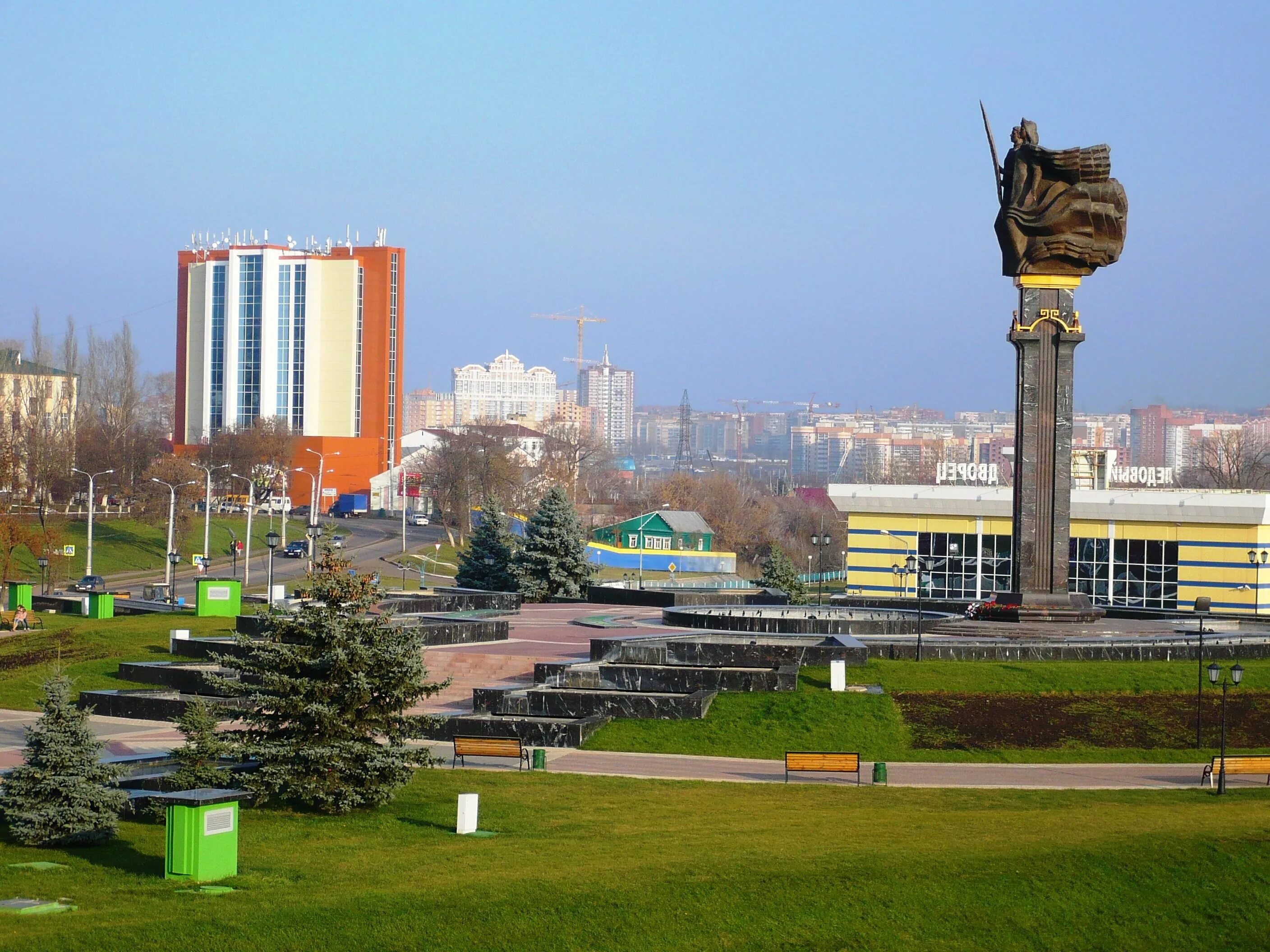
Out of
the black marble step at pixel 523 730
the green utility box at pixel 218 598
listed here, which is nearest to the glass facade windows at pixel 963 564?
the green utility box at pixel 218 598

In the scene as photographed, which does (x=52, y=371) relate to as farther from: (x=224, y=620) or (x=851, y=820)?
(x=851, y=820)

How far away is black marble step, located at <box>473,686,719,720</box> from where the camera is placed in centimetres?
2788

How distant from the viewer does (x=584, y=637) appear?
3825 centimetres

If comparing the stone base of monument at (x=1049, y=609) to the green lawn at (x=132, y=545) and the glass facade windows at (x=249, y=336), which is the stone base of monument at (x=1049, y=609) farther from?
the glass facade windows at (x=249, y=336)

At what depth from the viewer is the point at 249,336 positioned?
11956 centimetres

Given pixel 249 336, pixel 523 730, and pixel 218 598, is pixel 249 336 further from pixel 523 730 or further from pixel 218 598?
pixel 523 730

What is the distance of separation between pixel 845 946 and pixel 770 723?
44.7ft

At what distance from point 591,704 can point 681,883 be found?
43.3ft

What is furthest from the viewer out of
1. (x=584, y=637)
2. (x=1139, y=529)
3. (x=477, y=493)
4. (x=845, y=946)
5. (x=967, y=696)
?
(x=477, y=493)

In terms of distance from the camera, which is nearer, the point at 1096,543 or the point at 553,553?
the point at 553,553

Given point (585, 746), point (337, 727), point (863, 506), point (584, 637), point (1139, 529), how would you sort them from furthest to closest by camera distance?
point (863, 506) < point (1139, 529) < point (584, 637) < point (585, 746) < point (337, 727)

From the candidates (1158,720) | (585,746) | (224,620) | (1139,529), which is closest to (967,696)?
(1158,720)

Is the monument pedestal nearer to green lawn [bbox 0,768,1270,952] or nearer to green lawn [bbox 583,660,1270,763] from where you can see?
green lawn [bbox 583,660,1270,763]

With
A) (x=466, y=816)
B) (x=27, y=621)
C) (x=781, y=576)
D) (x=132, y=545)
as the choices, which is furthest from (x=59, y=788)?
(x=132, y=545)
